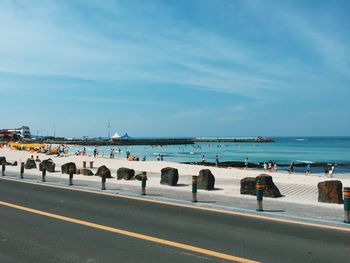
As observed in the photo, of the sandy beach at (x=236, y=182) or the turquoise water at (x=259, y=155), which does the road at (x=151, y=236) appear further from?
the turquoise water at (x=259, y=155)

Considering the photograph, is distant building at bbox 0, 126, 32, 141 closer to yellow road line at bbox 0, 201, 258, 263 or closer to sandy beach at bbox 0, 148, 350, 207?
sandy beach at bbox 0, 148, 350, 207

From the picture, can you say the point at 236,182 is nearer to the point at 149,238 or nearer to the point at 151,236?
the point at 151,236

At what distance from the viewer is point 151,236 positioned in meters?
7.76

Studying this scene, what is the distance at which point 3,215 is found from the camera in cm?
989

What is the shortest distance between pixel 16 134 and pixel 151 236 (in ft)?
586

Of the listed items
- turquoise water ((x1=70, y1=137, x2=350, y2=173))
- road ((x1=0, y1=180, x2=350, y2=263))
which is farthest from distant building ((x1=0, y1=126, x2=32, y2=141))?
road ((x1=0, y1=180, x2=350, y2=263))

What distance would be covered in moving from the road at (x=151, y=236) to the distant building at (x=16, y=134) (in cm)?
15900

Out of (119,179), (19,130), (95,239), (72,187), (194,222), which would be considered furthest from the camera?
(19,130)

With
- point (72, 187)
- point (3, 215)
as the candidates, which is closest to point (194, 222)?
point (3, 215)

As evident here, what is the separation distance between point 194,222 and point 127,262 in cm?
346

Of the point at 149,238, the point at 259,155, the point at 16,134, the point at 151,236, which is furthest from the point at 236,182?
the point at 16,134

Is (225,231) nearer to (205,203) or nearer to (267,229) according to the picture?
(267,229)

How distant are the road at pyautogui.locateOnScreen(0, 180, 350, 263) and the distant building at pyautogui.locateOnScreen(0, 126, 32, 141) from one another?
159 m

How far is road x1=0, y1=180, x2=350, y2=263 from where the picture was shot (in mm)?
6410
